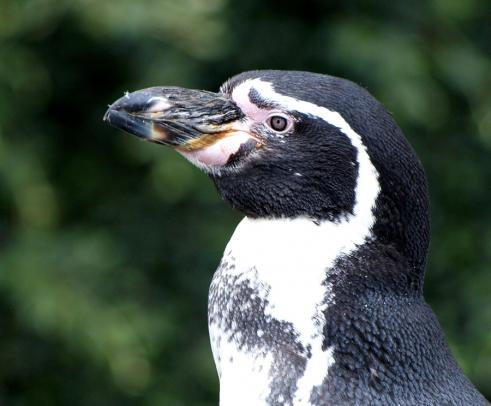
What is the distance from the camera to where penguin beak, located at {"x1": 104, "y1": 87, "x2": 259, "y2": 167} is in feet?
5.46

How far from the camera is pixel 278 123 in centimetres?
166

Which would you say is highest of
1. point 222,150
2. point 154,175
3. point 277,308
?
point 222,150

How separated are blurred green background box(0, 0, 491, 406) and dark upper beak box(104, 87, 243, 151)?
1.28 metres

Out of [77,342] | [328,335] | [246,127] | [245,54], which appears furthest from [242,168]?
[245,54]

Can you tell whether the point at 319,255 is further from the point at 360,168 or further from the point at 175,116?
the point at 175,116

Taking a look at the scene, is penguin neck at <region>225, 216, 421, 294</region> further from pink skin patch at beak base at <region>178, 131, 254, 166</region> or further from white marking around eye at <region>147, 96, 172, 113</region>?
white marking around eye at <region>147, 96, 172, 113</region>

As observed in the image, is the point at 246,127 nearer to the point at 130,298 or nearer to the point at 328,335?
the point at 328,335

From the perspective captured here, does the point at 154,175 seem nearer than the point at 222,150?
No

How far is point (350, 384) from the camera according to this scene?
1.55 metres

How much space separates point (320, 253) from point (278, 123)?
0.71ft

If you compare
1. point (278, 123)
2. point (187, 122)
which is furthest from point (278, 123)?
point (187, 122)

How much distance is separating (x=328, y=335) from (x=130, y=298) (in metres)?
1.82

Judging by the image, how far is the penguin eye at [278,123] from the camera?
1.66 m

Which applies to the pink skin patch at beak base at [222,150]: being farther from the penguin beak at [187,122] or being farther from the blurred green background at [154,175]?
the blurred green background at [154,175]
